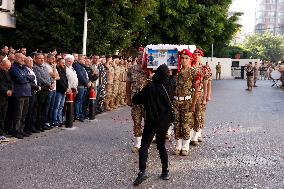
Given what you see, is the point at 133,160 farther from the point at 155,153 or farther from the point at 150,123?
the point at 150,123

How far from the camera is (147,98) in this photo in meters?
7.28

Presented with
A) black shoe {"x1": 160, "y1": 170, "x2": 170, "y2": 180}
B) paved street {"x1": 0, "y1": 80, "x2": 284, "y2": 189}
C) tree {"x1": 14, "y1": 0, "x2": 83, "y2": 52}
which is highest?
tree {"x1": 14, "y1": 0, "x2": 83, "y2": 52}

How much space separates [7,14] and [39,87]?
33.6 ft

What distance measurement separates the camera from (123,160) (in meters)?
8.64

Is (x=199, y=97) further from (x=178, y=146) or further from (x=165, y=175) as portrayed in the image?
(x=165, y=175)

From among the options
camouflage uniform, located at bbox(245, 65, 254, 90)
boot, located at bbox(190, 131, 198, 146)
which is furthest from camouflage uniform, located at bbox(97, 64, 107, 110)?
camouflage uniform, located at bbox(245, 65, 254, 90)

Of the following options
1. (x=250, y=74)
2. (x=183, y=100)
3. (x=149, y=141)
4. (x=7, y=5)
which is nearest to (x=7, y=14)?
(x=7, y=5)

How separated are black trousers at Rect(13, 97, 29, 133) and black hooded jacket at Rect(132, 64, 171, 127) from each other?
424cm

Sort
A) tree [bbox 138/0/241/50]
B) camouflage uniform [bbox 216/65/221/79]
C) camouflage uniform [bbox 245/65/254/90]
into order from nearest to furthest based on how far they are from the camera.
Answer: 1. camouflage uniform [bbox 245/65/254/90]
2. tree [bbox 138/0/241/50]
3. camouflage uniform [bbox 216/65/221/79]

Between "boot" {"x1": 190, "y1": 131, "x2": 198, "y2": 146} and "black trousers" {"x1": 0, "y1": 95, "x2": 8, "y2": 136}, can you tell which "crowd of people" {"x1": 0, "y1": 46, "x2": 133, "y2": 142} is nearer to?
"black trousers" {"x1": 0, "y1": 95, "x2": 8, "y2": 136}

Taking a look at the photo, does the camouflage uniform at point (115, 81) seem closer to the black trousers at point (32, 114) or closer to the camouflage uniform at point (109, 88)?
the camouflage uniform at point (109, 88)

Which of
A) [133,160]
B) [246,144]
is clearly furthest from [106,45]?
[133,160]

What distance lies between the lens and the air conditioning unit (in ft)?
66.0

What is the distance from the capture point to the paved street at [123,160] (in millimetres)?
7100
